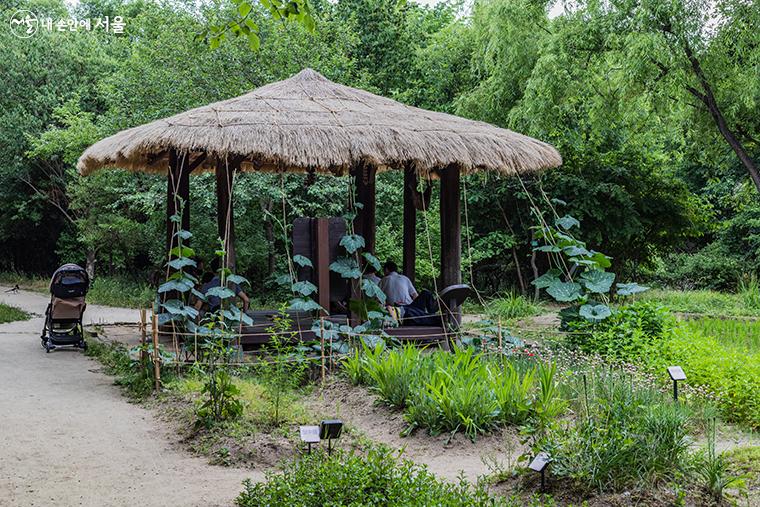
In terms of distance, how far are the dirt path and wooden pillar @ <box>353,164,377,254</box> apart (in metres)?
3.40

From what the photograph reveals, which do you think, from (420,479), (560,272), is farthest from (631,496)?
(560,272)

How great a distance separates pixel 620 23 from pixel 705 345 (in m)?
7.79

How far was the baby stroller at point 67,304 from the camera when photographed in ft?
34.6

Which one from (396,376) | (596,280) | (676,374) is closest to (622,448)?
(676,374)

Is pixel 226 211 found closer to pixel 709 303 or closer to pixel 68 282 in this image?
pixel 68 282

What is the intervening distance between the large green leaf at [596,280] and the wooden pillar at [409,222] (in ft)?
10.7

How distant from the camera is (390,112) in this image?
32.6ft

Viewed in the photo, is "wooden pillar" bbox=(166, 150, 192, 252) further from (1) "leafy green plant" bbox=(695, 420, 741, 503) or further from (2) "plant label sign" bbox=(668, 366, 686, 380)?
(1) "leafy green plant" bbox=(695, 420, 741, 503)

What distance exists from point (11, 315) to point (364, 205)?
26.2 feet

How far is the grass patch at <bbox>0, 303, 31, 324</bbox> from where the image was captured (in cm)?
1427

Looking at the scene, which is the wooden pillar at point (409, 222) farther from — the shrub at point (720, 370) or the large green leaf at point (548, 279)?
the shrub at point (720, 370)

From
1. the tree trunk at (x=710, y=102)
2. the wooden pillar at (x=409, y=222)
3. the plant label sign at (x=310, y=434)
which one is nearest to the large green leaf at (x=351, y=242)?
the wooden pillar at (x=409, y=222)

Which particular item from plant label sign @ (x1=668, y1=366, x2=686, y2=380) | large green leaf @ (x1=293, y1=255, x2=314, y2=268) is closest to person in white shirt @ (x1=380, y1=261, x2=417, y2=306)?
large green leaf @ (x1=293, y1=255, x2=314, y2=268)

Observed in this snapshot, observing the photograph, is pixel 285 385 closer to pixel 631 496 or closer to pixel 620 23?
pixel 631 496
